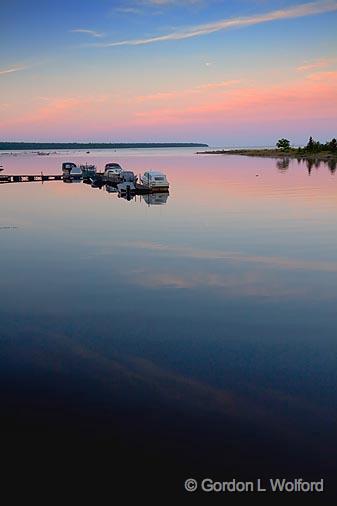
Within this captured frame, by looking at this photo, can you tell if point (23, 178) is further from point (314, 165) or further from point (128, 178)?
point (314, 165)

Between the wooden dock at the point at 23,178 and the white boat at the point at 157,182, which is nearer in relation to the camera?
the white boat at the point at 157,182

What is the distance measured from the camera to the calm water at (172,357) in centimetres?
1209

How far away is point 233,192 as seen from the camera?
79750mm

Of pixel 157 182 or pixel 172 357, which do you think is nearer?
pixel 172 357

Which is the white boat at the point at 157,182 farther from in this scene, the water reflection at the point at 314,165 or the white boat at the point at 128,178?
the water reflection at the point at 314,165

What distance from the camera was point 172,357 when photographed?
679 inches

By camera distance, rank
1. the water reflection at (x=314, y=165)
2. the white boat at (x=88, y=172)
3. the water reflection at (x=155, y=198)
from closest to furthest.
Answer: the water reflection at (x=155, y=198) → the white boat at (x=88, y=172) → the water reflection at (x=314, y=165)

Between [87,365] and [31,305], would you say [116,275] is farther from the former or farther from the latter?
[87,365]

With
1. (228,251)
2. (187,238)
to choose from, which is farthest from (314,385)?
(187,238)

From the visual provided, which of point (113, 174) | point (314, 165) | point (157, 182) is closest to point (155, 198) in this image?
point (157, 182)

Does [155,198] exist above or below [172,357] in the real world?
above

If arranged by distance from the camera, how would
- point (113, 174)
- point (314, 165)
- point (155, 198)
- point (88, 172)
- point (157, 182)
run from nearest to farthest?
point (155, 198) < point (157, 182) < point (113, 174) < point (88, 172) < point (314, 165)

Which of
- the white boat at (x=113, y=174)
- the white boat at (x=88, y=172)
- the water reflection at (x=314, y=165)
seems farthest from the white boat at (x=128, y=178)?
the water reflection at (x=314, y=165)

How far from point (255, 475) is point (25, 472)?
207 inches
